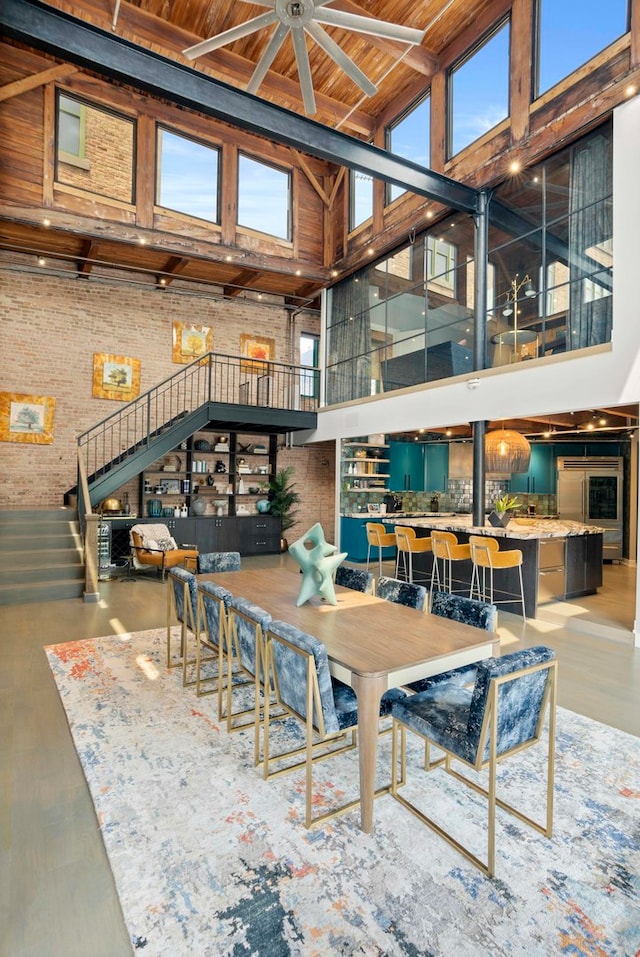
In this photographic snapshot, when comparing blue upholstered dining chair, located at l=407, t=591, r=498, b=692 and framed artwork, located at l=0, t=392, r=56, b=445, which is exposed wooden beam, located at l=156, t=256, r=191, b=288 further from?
blue upholstered dining chair, located at l=407, t=591, r=498, b=692

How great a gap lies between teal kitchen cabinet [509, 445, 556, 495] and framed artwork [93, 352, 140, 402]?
8.24 m

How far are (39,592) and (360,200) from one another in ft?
29.6

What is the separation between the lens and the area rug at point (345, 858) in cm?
166

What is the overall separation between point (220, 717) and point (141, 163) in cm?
928

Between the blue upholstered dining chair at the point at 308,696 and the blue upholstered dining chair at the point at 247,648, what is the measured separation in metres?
0.12

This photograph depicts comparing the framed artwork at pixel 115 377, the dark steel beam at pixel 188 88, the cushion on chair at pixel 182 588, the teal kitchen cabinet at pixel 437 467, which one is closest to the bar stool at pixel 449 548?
the cushion on chair at pixel 182 588

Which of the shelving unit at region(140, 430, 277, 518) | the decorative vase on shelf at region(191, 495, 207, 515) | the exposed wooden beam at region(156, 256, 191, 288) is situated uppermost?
the exposed wooden beam at region(156, 256, 191, 288)

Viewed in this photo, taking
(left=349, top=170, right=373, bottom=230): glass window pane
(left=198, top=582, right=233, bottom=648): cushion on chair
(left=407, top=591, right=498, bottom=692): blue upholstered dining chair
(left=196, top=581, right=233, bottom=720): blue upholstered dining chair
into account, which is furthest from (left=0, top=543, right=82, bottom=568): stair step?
(left=349, top=170, right=373, bottom=230): glass window pane

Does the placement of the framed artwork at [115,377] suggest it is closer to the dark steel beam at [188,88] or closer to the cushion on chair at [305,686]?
the dark steel beam at [188,88]

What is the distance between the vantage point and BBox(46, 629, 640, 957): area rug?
166 cm

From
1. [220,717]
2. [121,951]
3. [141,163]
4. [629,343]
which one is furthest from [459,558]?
[141,163]

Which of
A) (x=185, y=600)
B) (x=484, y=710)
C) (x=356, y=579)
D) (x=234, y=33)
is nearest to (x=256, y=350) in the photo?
(x=234, y=33)

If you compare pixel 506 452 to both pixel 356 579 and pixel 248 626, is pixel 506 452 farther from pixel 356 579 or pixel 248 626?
pixel 248 626

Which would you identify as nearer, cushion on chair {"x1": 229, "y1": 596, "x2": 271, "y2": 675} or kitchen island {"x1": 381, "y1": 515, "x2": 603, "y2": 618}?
cushion on chair {"x1": 229, "y1": 596, "x2": 271, "y2": 675}
